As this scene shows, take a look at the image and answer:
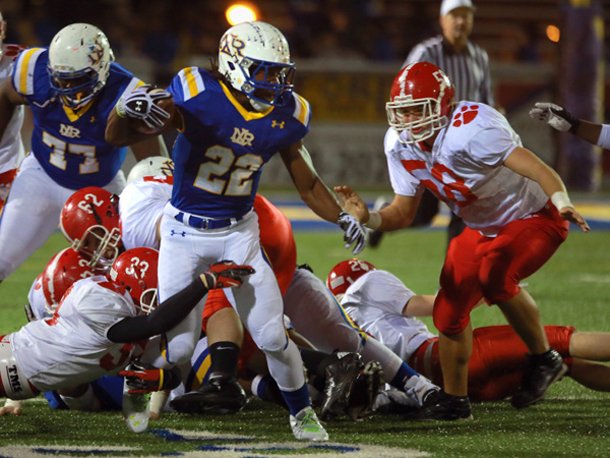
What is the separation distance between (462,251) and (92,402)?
4.62 feet

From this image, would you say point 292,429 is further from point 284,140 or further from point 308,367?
point 284,140

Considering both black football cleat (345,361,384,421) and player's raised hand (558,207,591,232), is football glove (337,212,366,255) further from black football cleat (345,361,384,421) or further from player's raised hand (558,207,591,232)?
player's raised hand (558,207,591,232)

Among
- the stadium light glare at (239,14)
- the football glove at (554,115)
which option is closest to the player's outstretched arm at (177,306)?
the football glove at (554,115)

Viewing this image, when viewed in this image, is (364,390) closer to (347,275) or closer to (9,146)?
(347,275)

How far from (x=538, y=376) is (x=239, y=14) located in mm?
11393

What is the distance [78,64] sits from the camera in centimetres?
470

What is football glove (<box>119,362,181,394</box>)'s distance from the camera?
138 inches

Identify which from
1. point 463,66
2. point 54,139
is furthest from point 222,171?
point 463,66

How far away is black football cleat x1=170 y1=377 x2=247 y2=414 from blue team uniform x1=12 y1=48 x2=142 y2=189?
1.60m

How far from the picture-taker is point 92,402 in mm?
3992

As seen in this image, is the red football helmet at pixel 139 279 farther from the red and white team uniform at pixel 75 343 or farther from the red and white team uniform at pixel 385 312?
the red and white team uniform at pixel 385 312

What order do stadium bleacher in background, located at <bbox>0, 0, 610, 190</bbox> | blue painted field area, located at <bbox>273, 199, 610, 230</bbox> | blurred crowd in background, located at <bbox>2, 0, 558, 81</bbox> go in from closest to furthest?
1. blue painted field area, located at <bbox>273, 199, 610, 230</bbox>
2. blurred crowd in background, located at <bbox>2, 0, 558, 81</bbox>
3. stadium bleacher in background, located at <bbox>0, 0, 610, 190</bbox>

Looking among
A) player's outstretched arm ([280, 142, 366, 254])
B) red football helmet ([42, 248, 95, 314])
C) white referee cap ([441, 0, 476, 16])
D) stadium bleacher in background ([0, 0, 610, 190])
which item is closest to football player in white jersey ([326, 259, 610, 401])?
player's outstretched arm ([280, 142, 366, 254])

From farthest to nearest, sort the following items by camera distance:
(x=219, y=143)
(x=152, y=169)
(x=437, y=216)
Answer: (x=437, y=216)
(x=152, y=169)
(x=219, y=143)
